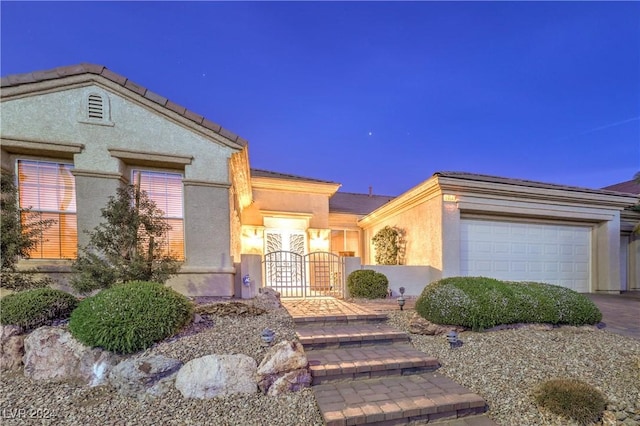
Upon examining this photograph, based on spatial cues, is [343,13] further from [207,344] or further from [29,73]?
[207,344]

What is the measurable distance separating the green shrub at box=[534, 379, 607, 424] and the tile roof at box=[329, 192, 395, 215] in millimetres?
12063

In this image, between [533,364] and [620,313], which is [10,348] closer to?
[533,364]

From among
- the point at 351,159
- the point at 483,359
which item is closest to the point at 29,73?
the point at 483,359

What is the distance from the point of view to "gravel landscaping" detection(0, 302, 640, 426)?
128 inches

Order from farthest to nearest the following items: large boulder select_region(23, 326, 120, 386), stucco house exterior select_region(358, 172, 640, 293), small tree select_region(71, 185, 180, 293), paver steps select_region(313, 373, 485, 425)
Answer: stucco house exterior select_region(358, 172, 640, 293)
small tree select_region(71, 185, 180, 293)
large boulder select_region(23, 326, 120, 386)
paver steps select_region(313, 373, 485, 425)

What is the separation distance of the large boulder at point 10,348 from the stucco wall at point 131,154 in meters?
2.82

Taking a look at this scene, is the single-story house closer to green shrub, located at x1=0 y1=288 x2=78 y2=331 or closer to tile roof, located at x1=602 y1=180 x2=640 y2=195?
green shrub, located at x1=0 y1=288 x2=78 y2=331

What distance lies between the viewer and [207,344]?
4238mm

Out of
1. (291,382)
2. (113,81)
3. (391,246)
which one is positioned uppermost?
(113,81)

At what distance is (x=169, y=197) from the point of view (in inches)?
294

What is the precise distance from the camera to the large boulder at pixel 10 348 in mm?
4156

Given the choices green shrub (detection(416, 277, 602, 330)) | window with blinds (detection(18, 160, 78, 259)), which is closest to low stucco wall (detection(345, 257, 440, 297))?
green shrub (detection(416, 277, 602, 330))

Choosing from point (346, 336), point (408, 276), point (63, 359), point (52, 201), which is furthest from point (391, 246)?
point (52, 201)

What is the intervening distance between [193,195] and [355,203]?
475 inches
